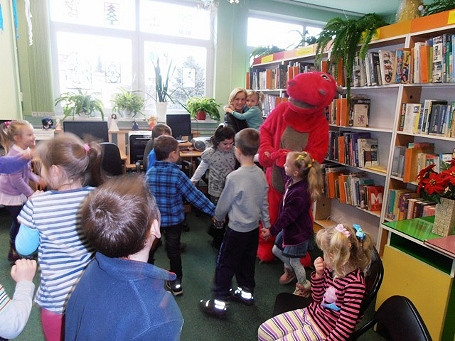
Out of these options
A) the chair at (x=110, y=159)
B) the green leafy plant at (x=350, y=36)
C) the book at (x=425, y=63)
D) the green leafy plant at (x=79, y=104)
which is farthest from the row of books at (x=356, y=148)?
the green leafy plant at (x=79, y=104)

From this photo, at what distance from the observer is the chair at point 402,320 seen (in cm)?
93

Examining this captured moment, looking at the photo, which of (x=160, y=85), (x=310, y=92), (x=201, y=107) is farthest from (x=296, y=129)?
(x=160, y=85)

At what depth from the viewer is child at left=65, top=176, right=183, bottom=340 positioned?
0.67 metres

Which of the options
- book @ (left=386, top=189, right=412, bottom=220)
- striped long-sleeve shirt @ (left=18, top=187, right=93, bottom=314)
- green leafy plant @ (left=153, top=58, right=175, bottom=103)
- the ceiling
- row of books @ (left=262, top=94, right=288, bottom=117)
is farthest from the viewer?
the ceiling

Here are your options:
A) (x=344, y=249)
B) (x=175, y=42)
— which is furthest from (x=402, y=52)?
(x=175, y=42)

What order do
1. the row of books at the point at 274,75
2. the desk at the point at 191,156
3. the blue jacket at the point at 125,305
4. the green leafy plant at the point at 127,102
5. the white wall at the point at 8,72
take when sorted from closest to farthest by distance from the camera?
the blue jacket at the point at 125,305, the white wall at the point at 8,72, the row of books at the point at 274,75, the desk at the point at 191,156, the green leafy plant at the point at 127,102

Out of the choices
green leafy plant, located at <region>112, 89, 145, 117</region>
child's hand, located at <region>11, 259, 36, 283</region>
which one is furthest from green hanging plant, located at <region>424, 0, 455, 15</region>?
green leafy plant, located at <region>112, 89, 145, 117</region>

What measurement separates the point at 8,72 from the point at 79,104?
0.78 m

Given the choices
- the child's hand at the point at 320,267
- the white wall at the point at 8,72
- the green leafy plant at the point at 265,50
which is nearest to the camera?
the child's hand at the point at 320,267

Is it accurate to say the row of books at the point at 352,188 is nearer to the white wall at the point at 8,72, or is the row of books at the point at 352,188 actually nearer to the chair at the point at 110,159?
the chair at the point at 110,159

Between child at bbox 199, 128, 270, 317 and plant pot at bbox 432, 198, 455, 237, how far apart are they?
3.14ft

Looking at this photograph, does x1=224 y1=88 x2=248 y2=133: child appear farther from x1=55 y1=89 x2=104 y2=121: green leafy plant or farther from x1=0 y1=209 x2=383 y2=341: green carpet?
x1=55 y1=89 x2=104 y2=121: green leafy plant

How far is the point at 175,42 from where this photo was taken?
15.8 ft

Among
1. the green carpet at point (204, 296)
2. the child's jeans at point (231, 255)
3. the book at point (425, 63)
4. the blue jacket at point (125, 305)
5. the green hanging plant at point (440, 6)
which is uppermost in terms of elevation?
the green hanging plant at point (440, 6)
